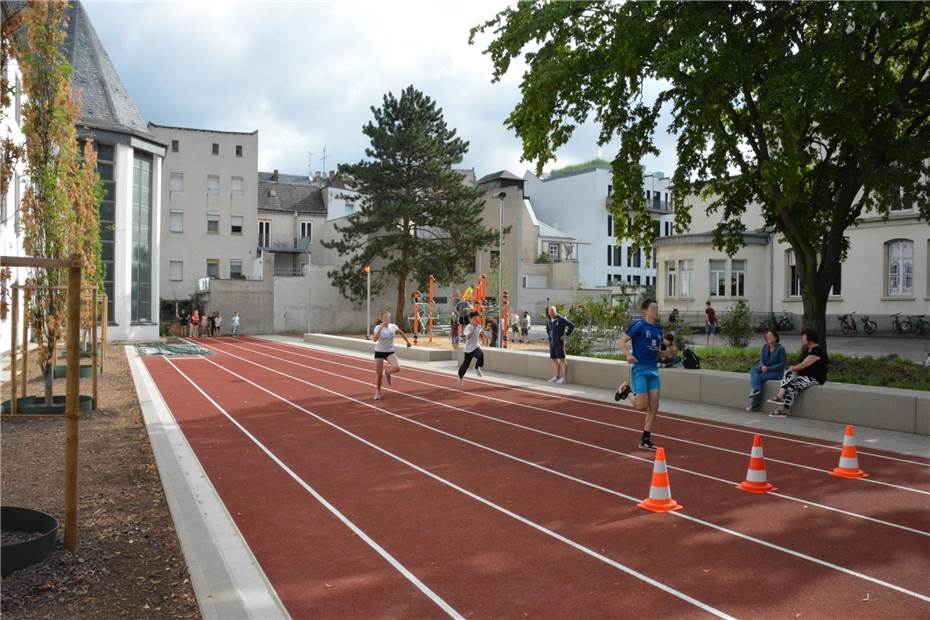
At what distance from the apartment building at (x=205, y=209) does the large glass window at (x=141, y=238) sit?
56.9 ft

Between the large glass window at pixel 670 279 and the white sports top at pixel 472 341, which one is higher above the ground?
the large glass window at pixel 670 279

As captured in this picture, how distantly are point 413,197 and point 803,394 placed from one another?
35.4m

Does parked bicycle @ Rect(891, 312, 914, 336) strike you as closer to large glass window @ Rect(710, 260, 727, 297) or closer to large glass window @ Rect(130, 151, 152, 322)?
large glass window @ Rect(710, 260, 727, 297)

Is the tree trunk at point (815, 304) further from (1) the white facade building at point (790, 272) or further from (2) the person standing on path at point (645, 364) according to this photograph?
(1) the white facade building at point (790, 272)

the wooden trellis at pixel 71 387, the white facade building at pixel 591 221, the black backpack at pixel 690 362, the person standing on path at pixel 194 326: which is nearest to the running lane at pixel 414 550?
the wooden trellis at pixel 71 387

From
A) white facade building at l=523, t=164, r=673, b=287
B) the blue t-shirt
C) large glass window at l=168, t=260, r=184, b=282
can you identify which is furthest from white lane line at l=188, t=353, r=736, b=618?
white facade building at l=523, t=164, r=673, b=287

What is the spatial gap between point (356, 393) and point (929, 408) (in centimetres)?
1094

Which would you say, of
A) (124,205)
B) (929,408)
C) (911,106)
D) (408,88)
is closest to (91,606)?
(929,408)

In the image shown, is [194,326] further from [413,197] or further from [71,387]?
[71,387]

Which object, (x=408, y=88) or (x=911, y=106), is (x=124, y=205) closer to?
(x=408, y=88)

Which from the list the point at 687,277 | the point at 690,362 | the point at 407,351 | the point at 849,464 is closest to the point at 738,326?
the point at 690,362

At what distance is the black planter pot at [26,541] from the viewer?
17.3 feet

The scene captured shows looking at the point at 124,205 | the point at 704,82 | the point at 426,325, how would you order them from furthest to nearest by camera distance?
the point at 426,325 → the point at 124,205 → the point at 704,82

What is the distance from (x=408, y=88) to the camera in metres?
47.4
